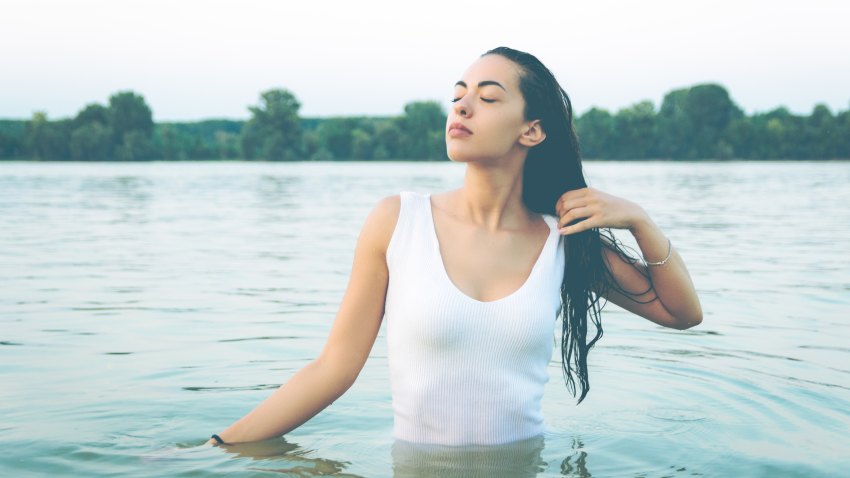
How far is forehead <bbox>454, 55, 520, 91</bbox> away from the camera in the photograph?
3387mm

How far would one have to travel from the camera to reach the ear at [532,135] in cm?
347

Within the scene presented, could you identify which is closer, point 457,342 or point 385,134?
point 457,342

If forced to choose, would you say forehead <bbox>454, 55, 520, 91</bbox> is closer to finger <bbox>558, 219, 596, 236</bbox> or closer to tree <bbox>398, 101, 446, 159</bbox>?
finger <bbox>558, 219, 596, 236</bbox>

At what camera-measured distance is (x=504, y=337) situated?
336 cm

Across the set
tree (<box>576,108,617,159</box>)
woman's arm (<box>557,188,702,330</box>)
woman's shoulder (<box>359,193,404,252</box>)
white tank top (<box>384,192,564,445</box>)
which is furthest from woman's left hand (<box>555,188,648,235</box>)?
tree (<box>576,108,617,159</box>)

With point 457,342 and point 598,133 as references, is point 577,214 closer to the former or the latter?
point 457,342

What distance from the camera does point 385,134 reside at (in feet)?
314

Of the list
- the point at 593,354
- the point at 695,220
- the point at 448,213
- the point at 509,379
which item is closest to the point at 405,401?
the point at 509,379

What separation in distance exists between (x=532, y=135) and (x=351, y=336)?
960 mm

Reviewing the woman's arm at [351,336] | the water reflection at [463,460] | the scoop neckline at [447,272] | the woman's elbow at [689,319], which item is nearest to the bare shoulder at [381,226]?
the woman's arm at [351,336]

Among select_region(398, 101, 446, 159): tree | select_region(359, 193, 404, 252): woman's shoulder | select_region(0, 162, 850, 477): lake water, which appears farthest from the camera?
select_region(398, 101, 446, 159): tree

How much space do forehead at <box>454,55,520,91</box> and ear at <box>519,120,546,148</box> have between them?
15 cm

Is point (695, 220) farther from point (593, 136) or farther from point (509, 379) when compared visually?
point (593, 136)

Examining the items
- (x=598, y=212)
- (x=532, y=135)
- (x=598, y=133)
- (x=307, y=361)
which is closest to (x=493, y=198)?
(x=532, y=135)
